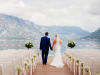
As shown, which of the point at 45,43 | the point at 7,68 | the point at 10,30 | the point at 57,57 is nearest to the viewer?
the point at 7,68

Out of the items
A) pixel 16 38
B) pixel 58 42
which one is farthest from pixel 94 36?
pixel 58 42

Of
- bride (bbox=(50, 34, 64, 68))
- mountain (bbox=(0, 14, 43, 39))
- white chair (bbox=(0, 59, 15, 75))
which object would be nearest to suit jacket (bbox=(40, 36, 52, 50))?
bride (bbox=(50, 34, 64, 68))

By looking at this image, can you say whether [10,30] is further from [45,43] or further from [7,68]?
[7,68]

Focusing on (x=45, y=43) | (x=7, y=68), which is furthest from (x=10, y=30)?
(x=7, y=68)

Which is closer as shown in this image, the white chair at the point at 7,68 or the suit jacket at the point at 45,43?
the white chair at the point at 7,68

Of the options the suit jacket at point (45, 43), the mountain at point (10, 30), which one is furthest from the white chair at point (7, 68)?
the mountain at point (10, 30)

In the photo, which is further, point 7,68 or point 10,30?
point 10,30

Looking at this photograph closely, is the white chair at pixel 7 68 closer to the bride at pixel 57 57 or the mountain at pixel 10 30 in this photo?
the bride at pixel 57 57

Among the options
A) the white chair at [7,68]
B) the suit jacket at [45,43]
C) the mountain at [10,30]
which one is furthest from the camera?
the mountain at [10,30]

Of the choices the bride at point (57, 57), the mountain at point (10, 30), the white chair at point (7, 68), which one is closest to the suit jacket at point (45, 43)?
the bride at point (57, 57)

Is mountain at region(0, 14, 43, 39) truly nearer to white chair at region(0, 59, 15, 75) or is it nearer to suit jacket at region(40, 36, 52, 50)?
suit jacket at region(40, 36, 52, 50)

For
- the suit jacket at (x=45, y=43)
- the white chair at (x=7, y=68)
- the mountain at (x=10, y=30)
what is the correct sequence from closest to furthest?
the white chair at (x=7, y=68)
the suit jacket at (x=45, y=43)
the mountain at (x=10, y=30)

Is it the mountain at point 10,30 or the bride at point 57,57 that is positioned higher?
the mountain at point 10,30

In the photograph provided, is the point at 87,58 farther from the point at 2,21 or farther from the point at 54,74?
the point at 2,21
